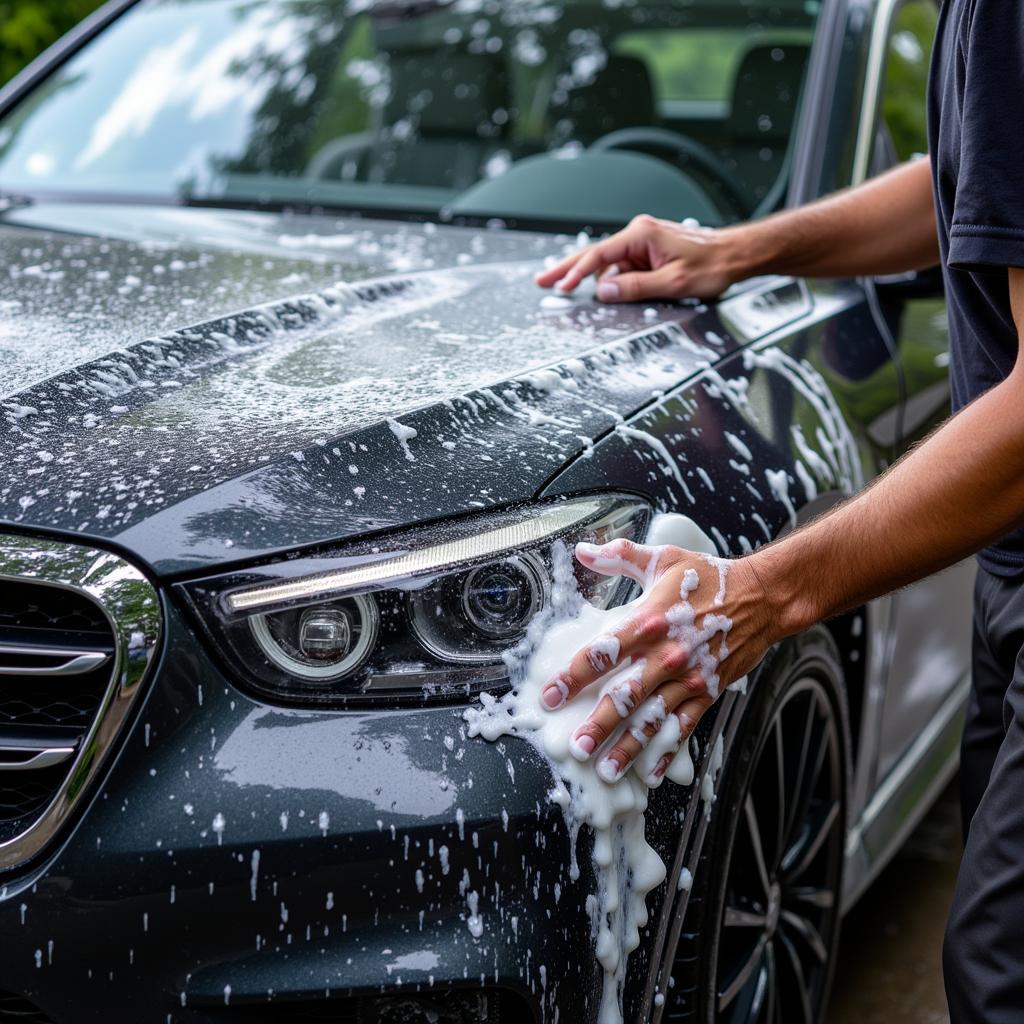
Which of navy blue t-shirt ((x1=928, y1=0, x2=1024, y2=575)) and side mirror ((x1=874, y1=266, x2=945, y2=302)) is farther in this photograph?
side mirror ((x1=874, y1=266, x2=945, y2=302))

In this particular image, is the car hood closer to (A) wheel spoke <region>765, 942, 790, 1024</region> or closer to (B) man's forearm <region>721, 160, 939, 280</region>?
(B) man's forearm <region>721, 160, 939, 280</region>

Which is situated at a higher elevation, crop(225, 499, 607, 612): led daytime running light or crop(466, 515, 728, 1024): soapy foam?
crop(225, 499, 607, 612): led daytime running light

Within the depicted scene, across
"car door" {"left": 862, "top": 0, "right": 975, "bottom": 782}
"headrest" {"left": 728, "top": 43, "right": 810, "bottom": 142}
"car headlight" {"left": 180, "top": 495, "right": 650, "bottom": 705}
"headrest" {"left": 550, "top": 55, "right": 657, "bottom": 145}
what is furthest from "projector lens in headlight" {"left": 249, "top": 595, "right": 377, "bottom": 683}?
"headrest" {"left": 550, "top": 55, "right": 657, "bottom": 145}

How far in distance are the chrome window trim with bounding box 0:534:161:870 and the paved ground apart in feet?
5.56

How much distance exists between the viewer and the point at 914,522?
1.48m

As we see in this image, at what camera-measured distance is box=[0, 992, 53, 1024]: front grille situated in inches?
59.2

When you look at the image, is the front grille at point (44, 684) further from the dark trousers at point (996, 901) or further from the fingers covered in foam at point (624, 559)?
the dark trousers at point (996, 901)

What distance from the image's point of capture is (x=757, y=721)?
5.98 ft

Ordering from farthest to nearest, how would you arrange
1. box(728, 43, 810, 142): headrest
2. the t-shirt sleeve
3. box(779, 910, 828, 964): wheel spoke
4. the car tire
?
box(728, 43, 810, 142): headrest < box(779, 910, 828, 964): wheel spoke < the car tire < the t-shirt sleeve

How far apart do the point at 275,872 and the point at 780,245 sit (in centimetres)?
136

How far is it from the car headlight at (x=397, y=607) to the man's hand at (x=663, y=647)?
0.22ft

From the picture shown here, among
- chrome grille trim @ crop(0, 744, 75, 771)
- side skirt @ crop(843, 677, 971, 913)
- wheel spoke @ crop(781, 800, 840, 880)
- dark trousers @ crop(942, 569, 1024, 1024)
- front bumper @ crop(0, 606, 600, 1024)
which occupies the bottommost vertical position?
side skirt @ crop(843, 677, 971, 913)

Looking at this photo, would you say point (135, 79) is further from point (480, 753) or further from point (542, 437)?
point (480, 753)

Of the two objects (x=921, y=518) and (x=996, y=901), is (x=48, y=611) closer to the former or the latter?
(x=921, y=518)
